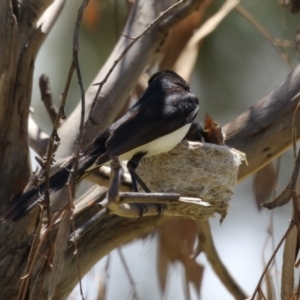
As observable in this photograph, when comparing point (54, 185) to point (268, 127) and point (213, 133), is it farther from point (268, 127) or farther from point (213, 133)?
point (268, 127)

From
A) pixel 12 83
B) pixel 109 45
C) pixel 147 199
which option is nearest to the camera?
pixel 147 199

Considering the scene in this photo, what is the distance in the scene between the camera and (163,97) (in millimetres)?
3852

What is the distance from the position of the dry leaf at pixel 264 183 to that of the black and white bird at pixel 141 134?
24.4 inches

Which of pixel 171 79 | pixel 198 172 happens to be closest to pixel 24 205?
pixel 198 172

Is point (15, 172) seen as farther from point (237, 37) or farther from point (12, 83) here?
point (237, 37)

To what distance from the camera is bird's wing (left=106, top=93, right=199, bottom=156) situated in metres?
3.30

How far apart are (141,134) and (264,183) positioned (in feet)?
3.29

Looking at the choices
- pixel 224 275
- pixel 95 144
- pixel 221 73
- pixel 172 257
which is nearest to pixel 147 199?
pixel 95 144

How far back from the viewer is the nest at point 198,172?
3551mm

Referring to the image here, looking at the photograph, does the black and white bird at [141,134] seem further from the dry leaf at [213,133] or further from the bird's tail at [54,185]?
the dry leaf at [213,133]

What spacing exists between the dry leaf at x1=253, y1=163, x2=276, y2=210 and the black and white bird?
619mm

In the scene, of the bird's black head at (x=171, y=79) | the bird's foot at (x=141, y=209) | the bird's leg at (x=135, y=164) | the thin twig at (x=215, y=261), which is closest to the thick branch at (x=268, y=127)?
the bird's black head at (x=171, y=79)

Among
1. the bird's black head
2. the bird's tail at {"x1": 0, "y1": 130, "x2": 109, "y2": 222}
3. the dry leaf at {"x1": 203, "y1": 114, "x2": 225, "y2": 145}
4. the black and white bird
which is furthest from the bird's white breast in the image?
the bird's black head

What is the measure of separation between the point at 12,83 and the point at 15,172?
42cm
